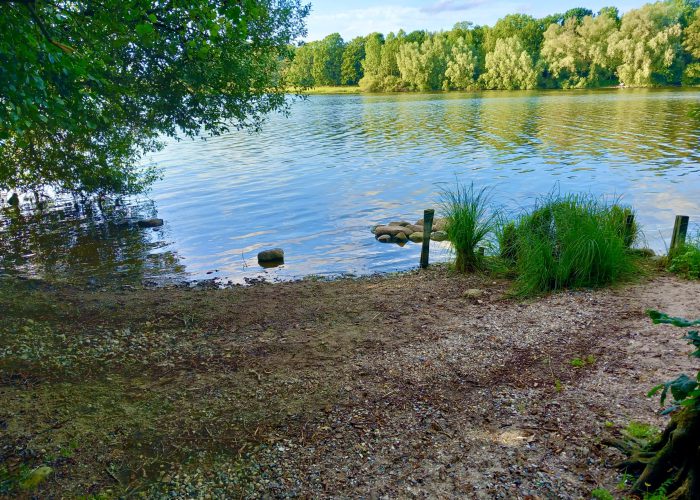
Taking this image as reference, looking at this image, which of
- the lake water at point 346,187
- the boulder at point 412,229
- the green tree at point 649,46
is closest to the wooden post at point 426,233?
the lake water at point 346,187

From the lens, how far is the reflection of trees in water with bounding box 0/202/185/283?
13.7 metres

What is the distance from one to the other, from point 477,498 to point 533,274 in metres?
6.26

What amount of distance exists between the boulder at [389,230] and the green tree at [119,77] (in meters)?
5.04

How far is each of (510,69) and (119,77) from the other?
88474mm

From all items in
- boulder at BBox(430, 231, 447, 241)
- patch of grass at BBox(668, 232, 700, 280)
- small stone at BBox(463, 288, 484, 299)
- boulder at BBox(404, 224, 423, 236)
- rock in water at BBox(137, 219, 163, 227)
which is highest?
patch of grass at BBox(668, 232, 700, 280)

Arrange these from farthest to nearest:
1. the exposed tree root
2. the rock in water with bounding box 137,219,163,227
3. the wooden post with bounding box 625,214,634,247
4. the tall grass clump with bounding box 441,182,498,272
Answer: the rock in water with bounding box 137,219,163,227 → the wooden post with bounding box 625,214,634,247 → the tall grass clump with bounding box 441,182,498,272 → the exposed tree root

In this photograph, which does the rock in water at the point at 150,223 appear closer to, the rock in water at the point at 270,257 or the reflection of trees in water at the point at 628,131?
the rock in water at the point at 270,257

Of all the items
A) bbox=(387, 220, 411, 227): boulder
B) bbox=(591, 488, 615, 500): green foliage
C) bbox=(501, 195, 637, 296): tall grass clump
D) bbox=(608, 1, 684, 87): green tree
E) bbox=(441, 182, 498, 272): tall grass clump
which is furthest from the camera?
bbox=(608, 1, 684, 87): green tree

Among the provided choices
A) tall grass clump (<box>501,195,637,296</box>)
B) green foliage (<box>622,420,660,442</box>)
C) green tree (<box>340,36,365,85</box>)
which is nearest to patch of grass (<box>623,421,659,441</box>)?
green foliage (<box>622,420,660,442</box>)

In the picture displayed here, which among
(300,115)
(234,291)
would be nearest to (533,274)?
(234,291)

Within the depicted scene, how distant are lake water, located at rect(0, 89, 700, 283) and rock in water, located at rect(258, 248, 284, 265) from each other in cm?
23

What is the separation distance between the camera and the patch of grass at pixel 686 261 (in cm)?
973

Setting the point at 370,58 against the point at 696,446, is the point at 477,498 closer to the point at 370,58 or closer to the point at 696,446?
the point at 696,446

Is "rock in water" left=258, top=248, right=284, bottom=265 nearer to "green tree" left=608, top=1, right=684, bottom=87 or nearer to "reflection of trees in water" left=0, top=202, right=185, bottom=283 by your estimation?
"reflection of trees in water" left=0, top=202, right=185, bottom=283
